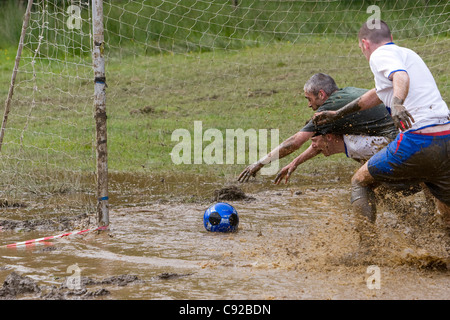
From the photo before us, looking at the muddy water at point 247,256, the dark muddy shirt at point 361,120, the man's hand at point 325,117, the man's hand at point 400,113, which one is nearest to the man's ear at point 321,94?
the dark muddy shirt at point 361,120

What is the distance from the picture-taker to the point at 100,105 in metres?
6.93

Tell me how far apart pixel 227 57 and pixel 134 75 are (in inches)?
110

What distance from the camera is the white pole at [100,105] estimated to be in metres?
6.90

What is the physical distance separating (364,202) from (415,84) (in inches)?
47.1

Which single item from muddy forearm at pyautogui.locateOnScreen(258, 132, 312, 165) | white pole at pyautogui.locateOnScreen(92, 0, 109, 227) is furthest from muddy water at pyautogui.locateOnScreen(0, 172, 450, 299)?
muddy forearm at pyautogui.locateOnScreen(258, 132, 312, 165)

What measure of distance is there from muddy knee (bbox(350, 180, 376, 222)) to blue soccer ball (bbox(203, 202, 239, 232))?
56.2 inches

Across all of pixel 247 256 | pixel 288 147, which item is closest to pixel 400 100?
pixel 247 256

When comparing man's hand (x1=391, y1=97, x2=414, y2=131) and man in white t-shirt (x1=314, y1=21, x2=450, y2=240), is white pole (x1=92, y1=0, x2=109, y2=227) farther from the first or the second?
man's hand (x1=391, y1=97, x2=414, y2=131)

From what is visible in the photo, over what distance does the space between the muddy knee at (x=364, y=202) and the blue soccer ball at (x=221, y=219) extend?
1428 millimetres

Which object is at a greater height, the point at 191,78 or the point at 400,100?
the point at 191,78

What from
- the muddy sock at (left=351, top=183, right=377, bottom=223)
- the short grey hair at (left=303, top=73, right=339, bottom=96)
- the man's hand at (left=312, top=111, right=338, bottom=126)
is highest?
the short grey hair at (left=303, top=73, right=339, bottom=96)

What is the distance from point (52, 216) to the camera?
304 inches

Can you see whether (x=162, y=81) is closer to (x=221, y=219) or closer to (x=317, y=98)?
(x=317, y=98)

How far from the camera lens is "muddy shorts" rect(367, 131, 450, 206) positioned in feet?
16.3
